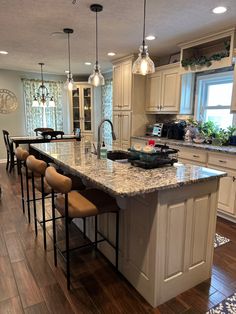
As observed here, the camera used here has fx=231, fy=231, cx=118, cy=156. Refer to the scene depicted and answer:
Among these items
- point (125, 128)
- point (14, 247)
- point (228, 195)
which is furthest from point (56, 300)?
point (125, 128)

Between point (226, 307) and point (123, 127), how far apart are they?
378 centimetres

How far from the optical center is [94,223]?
241 cm

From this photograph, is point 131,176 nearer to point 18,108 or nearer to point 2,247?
point 2,247

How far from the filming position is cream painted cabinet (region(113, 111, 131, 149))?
4844 millimetres

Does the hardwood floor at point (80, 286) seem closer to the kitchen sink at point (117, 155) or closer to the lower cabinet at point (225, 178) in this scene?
the lower cabinet at point (225, 178)

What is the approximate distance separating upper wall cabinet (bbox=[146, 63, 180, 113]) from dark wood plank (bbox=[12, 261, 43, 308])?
3.37 metres

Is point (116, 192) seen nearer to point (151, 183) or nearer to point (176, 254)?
point (151, 183)

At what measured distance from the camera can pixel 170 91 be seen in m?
4.24

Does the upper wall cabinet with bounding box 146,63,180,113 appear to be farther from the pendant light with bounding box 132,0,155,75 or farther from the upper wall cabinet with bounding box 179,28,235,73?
the pendant light with bounding box 132,0,155,75

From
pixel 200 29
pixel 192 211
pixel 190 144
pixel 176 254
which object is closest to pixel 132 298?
pixel 176 254

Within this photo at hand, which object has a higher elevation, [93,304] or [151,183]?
[151,183]

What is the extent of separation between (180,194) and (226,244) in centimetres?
135

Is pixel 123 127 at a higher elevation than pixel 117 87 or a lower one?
lower

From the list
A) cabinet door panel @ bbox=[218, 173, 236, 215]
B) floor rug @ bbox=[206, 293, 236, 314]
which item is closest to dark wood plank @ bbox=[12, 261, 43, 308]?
floor rug @ bbox=[206, 293, 236, 314]
